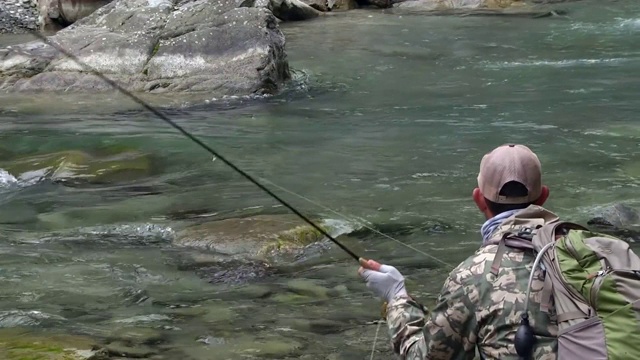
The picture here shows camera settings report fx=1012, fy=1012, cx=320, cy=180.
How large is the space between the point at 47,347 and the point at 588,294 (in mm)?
3425

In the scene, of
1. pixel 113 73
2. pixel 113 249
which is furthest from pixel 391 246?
pixel 113 73

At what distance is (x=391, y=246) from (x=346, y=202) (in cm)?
142

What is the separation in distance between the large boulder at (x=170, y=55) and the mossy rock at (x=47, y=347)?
902 cm

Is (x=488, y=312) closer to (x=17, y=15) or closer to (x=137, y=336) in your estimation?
(x=137, y=336)

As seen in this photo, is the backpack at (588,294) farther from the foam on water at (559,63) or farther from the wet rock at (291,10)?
the wet rock at (291,10)

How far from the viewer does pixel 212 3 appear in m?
16.2

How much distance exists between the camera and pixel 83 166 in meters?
10.6

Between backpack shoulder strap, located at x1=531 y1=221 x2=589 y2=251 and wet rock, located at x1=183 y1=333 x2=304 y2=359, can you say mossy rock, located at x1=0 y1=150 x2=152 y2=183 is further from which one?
backpack shoulder strap, located at x1=531 y1=221 x2=589 y2=251

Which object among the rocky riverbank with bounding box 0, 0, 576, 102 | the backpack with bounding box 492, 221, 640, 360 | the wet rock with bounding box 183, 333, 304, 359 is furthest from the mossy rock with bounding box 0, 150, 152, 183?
the backpack with bounding box 492, 221, 640, 360

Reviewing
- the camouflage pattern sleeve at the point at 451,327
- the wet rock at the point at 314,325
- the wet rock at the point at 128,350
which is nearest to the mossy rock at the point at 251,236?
the wet rock at the point at 314,325

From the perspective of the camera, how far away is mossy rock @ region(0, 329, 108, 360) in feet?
17.1

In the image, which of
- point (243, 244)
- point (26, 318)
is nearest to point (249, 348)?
point (26, 318)

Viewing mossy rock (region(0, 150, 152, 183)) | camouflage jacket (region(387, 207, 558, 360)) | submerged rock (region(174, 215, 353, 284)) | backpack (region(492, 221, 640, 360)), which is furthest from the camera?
mossy rock (region(0, 150, 152, 183))

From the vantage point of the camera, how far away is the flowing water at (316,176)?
6.32 m
